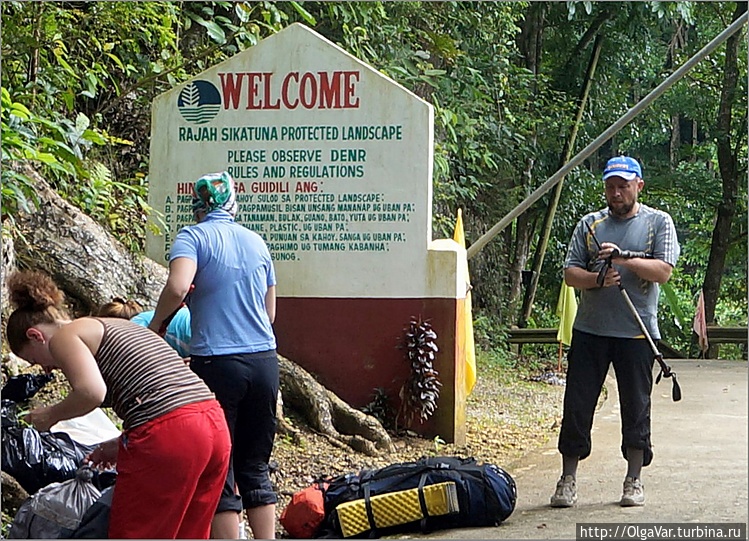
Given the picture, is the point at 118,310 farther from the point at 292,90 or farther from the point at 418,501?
the point at 292,90

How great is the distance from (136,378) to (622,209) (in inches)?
119

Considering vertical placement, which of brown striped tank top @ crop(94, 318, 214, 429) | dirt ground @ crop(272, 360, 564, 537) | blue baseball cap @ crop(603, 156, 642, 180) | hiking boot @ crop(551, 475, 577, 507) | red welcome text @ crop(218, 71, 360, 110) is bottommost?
dirt ground @ crop(272, 360, 564, 537)

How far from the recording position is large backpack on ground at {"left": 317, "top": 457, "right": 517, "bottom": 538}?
5.50 m

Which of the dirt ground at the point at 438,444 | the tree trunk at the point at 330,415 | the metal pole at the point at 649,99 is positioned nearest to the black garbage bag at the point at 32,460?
the dirt ground at the point at 438,444

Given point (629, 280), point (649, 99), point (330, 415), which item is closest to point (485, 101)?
point (649, 99)

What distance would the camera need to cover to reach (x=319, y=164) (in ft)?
26.7

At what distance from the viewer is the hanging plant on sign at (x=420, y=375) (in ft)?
26.8

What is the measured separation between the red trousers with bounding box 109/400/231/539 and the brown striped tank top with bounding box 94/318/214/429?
4 centimetres

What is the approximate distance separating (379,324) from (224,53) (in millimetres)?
3794

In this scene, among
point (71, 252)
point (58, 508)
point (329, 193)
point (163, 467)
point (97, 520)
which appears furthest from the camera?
point (329, 193)

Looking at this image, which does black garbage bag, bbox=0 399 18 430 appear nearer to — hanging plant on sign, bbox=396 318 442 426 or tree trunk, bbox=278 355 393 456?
tree trunk, bbox=278 355 393 456

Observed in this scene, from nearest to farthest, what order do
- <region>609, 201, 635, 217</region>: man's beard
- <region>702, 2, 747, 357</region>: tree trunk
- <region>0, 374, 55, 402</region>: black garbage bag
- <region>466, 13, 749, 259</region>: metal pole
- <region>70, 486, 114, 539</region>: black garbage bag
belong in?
<region>70, 486, 114, 539</region>: black garbage bag
<region>0, 374, 55, 402</region>: black garbage bag
<region>609, 201, 635, 217</region>: man's beard
<region>466, 13, 749, 259</region>: metal pole
<region>702, 2, 747, 357</region>: tree trunk

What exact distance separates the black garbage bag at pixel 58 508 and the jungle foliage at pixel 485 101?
166cm

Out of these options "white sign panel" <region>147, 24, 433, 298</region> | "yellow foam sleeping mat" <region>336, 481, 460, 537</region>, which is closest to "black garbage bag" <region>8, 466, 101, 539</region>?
"yellow foam sleeping mat" <region>336, 481, 460, 537</region>
